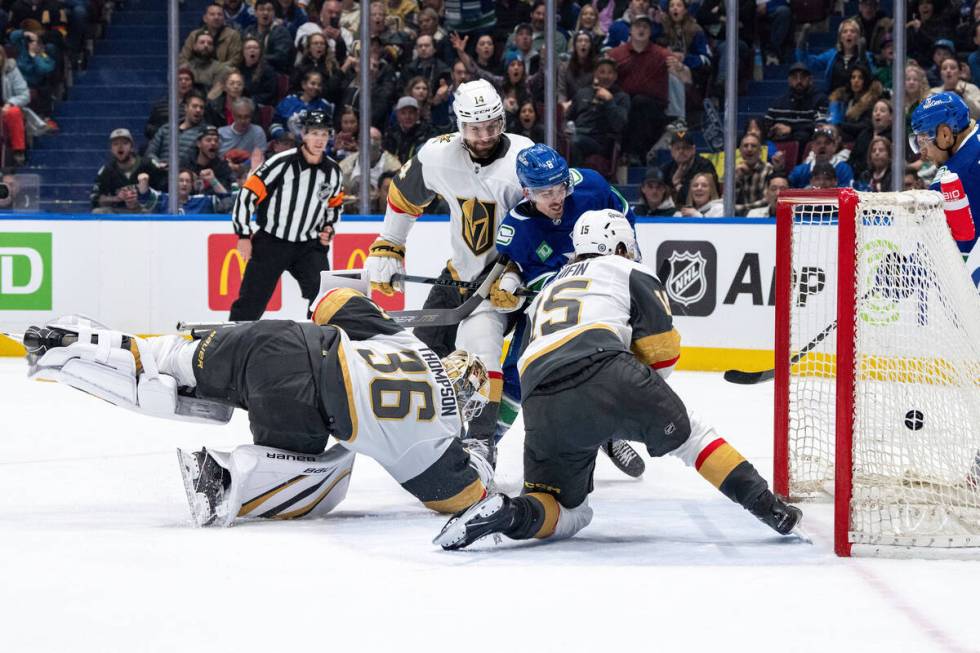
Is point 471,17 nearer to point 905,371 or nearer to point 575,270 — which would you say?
point 575,270

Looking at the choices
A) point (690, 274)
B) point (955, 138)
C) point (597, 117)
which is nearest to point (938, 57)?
point (690, 274)

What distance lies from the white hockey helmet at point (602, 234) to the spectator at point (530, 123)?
12.1 ft

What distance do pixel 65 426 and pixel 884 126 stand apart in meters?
3.90

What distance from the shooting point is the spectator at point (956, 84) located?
6.45 m

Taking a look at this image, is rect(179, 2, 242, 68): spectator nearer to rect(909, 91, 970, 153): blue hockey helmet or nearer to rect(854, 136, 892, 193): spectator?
rect(854, 136, 892, 193): spectator

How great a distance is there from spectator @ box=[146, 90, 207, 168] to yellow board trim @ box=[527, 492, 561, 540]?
469cm

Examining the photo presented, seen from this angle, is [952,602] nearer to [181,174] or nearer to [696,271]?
[696,271]

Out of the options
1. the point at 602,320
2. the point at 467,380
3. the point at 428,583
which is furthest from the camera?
the point at 467,380

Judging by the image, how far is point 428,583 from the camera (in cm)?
276

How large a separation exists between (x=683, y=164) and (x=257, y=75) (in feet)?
7.70

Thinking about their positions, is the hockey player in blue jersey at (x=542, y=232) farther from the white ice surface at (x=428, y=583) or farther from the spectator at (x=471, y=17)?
the spectator at (x=471, y=17)

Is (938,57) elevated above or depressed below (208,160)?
above

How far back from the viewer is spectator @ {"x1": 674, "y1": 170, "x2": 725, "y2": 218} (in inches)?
272

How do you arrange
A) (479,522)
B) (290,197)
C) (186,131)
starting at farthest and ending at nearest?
(186,131) → (290,197) → (479,522)
